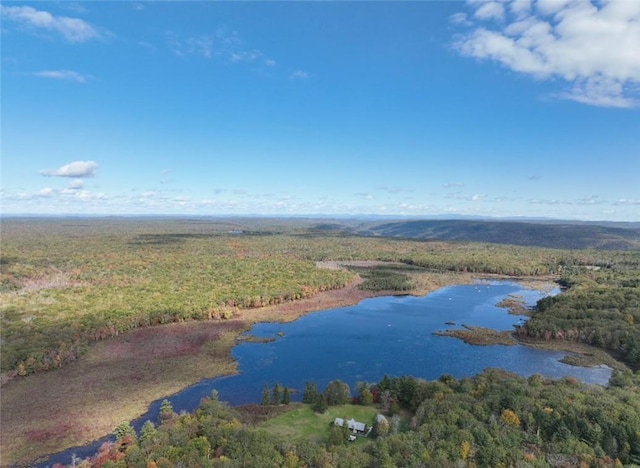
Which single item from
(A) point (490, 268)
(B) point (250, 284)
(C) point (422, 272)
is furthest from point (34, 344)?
(A) point (490, 268)

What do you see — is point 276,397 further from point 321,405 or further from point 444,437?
point 444,437

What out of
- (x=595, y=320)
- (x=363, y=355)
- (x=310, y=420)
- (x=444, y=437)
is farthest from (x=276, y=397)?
(x=595, y=320)

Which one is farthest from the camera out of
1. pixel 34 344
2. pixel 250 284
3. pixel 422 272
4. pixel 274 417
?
pixel 422 272

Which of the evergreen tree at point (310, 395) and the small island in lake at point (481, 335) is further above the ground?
the evergreen tree at point (310, 395)

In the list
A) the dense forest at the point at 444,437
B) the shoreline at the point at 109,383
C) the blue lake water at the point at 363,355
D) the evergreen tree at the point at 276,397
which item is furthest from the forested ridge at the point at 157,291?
the evergreen tree at the point at 276,397

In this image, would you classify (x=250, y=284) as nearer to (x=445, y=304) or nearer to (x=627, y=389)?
(x=445, y=304)

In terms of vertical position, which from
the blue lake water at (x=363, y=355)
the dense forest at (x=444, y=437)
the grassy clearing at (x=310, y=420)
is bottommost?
the blue lake water at (x=363, y=355)

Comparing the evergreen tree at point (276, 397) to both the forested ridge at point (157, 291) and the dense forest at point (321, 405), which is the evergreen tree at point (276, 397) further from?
the forested ridge at point (157, 291)
